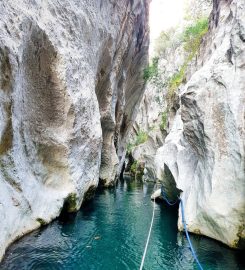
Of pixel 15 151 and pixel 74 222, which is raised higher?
pixel 15 151

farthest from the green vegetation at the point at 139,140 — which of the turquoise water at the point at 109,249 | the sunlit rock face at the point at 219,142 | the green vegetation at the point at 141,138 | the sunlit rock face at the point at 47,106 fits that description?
the sunlit rock face at the point at 219,142

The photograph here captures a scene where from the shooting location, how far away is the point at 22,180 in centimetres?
813

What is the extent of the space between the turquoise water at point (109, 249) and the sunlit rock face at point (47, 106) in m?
0.56

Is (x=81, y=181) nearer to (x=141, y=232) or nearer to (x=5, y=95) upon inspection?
(x=141, y=232)

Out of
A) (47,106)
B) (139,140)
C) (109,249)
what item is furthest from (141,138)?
(109,249)

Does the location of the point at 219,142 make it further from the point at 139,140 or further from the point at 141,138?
the point at 139,140

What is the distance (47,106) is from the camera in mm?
10031

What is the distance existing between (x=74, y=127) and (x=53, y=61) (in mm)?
2636

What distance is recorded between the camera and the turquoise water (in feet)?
22.2

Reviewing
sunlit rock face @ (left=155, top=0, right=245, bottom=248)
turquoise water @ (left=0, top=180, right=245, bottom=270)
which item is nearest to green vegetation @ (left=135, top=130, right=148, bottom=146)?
turquoise water @ (left=0, top=180, right=245, bottom=270)

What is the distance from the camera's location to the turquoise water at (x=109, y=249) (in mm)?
6773

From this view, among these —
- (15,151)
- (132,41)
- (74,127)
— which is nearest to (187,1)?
(132,41)

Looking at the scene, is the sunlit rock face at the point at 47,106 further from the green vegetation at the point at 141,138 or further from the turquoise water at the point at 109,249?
the green vegetation at the point at 141,138

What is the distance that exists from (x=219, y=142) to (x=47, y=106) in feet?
19.3
